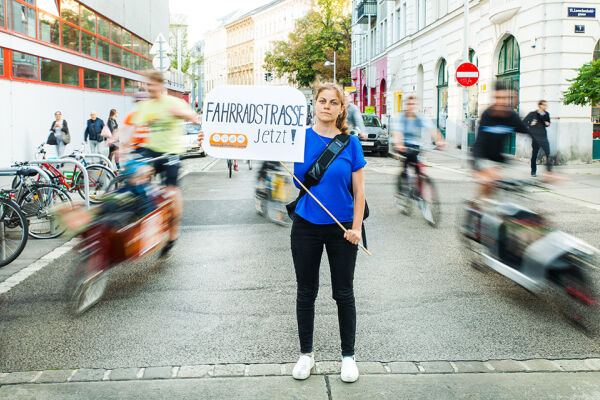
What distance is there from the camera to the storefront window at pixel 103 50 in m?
30.0

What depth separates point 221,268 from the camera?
7082 millimetres

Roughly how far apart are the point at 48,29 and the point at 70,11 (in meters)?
2.81

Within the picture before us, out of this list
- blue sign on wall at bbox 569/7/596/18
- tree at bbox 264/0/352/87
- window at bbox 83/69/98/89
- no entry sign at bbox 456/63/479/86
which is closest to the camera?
blue sign on wall at bbox 569/7/596/18

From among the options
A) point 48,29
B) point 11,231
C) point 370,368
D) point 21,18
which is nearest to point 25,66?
point 21,18

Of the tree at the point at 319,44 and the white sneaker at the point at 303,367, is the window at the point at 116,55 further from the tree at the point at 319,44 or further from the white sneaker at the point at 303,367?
the tree at the point at 319,44

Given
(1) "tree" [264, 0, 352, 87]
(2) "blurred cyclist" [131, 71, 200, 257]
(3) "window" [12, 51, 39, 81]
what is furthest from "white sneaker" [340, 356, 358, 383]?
(1) "tree" [264, 0, 352, 87]

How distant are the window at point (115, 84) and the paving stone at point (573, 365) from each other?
98.9ft

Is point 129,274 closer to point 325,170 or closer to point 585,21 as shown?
point 325,170

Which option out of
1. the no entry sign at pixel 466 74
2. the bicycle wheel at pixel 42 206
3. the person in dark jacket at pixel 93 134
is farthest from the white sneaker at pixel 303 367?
the no entry sign at pixel 466 74

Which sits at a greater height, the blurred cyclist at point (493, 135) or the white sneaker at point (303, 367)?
the blurred cyclist at point (493, 135)

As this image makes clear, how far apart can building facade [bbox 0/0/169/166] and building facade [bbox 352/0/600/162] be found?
12028 millimetres

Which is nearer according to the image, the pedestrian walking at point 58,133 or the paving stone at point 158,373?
the paving stone at point 158,373

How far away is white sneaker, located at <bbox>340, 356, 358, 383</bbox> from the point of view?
3922 mm

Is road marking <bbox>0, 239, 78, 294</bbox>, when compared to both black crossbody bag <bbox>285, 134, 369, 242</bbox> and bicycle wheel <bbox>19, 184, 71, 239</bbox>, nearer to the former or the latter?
bicycle wheel <bbox>19, 184, 71, 239</bbox>
